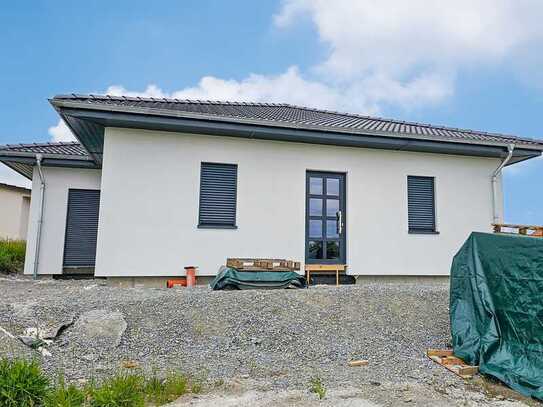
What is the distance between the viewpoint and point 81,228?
10094 millimetres

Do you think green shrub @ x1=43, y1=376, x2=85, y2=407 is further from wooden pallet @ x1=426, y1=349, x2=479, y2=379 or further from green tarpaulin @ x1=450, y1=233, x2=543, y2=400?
green tarpaulin @ x1=450, y1=233, x2=543, y2=400

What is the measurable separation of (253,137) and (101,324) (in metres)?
5.12

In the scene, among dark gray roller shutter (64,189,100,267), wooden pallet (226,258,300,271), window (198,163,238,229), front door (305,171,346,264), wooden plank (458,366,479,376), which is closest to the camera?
wooden plank (458,366,479,376)

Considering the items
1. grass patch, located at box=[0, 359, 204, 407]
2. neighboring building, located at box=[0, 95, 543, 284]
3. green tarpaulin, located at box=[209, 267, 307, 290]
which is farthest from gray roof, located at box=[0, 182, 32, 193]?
grass patch, located at box=[0, 359, 204, 407]

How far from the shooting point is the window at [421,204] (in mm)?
9180

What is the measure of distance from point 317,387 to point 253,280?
146 inches

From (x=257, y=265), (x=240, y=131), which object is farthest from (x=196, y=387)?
(x=240, y=131)

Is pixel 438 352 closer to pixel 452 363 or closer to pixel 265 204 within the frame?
pixel 452 363

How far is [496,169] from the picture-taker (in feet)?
31.7

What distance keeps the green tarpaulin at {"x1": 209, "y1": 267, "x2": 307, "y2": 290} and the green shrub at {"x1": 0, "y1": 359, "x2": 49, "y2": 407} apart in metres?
3.95

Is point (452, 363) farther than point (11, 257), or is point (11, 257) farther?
point (11, 257)

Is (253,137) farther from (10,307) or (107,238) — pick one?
(10,307)

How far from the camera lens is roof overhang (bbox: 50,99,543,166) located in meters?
7.21

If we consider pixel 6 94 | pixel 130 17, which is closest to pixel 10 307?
pixel 130 17
